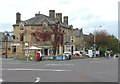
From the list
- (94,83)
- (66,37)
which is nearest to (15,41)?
(66,37)

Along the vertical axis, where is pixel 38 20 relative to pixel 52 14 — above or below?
below

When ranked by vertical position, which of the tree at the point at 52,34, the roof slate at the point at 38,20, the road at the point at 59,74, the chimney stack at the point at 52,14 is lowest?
the road at the point at 59,74

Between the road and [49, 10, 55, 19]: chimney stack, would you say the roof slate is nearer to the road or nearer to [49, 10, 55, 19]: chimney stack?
[49, 10, 55, 19]: chimney stack

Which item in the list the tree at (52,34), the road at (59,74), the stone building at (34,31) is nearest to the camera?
the road at (59,74)

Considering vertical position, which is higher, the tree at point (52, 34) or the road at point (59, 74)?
the tree at point (52, 34)

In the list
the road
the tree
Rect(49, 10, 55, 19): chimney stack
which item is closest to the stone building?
the tree

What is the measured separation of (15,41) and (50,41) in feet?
37.1

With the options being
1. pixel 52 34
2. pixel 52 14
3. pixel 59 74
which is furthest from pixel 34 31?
pixel 59 74

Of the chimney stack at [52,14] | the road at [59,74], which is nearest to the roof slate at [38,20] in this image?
the chimney stack at [52,14]

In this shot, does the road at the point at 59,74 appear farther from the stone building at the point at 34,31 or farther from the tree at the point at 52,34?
the stone building at the point at 34,31

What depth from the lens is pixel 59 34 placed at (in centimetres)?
10175

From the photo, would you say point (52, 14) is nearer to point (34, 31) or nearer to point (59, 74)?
point (34, 31)

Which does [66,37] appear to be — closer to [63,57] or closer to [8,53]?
[8,53]

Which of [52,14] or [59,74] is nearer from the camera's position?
[59,74]
